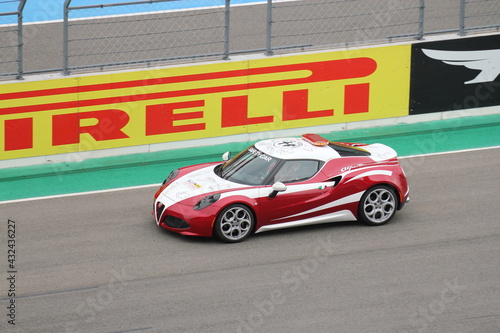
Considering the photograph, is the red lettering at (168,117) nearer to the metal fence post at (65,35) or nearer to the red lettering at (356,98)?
the metal fence post at (65,35)

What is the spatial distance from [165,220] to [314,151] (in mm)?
2457

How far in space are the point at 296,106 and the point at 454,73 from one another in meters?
3.43

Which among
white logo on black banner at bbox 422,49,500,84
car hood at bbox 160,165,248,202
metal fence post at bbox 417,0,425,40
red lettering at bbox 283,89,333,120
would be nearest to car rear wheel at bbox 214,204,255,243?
car hood at bbox 160,165,248,202

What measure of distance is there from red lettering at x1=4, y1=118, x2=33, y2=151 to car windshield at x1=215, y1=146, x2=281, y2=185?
4.32 m

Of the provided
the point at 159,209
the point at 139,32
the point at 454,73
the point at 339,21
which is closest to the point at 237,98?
the point at 139,32

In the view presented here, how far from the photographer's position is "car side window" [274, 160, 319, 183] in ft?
42.1

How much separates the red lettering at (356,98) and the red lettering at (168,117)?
2945 millimetres

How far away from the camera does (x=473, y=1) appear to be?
18.2m

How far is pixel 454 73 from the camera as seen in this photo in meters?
18.1

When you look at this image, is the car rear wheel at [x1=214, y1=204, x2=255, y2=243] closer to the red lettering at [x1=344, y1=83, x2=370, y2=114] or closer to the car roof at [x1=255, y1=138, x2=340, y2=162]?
the car roof at [x1=255, y1=138, x2=340, y2=162]

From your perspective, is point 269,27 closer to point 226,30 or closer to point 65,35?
point 226,30

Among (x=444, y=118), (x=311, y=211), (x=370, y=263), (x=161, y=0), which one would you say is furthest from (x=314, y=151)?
(x=444, y=118)

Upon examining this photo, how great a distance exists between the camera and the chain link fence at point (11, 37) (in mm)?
15711

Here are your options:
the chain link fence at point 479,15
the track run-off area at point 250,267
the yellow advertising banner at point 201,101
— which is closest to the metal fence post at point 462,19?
the chain link fence at point 479,15
